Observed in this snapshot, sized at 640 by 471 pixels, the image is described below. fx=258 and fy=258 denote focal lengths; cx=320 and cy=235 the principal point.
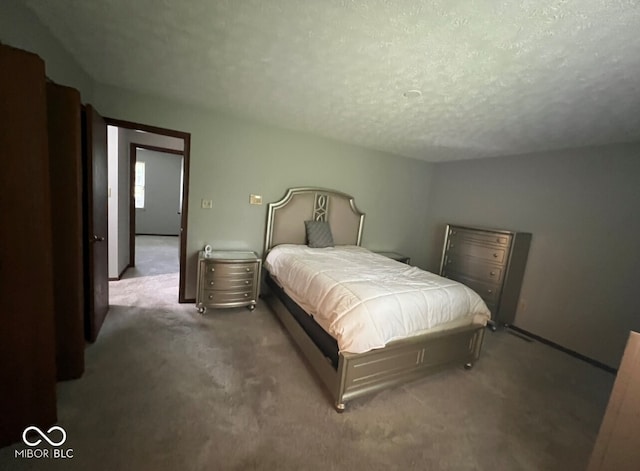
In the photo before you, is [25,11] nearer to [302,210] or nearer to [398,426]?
[302,210]

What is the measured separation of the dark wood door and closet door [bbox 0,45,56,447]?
85cm

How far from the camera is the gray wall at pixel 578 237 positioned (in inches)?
103

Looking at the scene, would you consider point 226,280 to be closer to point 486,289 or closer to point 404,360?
point 404,360

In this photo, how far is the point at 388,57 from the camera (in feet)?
5.32

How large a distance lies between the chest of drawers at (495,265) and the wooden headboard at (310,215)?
5.12ft

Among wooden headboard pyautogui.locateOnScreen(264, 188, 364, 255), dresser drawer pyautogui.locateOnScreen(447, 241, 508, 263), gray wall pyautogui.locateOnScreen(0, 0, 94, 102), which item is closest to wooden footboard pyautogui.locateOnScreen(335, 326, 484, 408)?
dresser drawer pyautogui.locateOnScreen(447, 241, 508, 263)

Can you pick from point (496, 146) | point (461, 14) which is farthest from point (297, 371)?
point (496, 146)

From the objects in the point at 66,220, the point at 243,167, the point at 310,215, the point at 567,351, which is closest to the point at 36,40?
the point at 66,220

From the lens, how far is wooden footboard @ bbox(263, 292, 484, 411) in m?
1.75

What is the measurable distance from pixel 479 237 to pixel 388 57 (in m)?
2.84

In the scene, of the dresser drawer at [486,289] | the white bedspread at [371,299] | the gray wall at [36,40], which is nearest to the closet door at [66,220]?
the gray wall at [36,40]

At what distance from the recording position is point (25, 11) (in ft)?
4.87

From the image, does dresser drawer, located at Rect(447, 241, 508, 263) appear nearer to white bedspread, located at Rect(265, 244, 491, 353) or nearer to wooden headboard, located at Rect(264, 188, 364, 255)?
white bedspread, located at Rect(265, 244, 491, 353)

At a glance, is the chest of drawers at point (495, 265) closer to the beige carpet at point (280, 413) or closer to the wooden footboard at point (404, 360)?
the beige carpet at point (280, 413)
